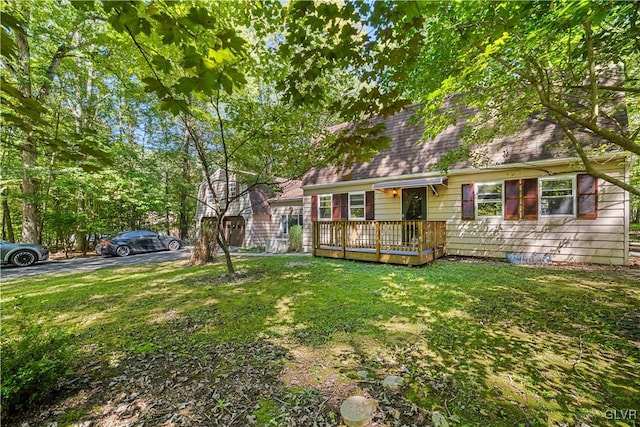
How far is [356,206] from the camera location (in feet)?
34.4

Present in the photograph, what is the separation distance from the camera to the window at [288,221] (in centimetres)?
1497

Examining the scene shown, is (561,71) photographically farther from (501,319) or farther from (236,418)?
(236,418)

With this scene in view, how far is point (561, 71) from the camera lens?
4.09m

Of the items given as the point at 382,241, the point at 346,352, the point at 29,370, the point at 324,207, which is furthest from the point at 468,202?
the point at 29,370

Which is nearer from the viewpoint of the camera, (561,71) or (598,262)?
(561,71)

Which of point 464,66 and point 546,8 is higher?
point 546,8

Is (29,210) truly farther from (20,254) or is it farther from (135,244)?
(135,244)

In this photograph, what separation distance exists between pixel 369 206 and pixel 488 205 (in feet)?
13.0

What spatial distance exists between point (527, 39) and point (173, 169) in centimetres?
2157

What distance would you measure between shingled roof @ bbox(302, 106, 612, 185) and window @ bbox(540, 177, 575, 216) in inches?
29.7

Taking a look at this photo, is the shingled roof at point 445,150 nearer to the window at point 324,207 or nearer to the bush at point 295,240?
the window at point 324,207

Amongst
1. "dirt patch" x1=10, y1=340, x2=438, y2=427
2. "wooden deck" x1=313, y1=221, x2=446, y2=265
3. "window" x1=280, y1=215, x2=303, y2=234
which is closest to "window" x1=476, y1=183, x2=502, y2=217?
"wooden deck" x1=313, y1=221, x2=446, y2=265

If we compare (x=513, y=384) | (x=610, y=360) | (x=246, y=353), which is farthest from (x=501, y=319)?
(x=246, y=353)

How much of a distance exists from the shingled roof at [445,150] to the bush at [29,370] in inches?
187
